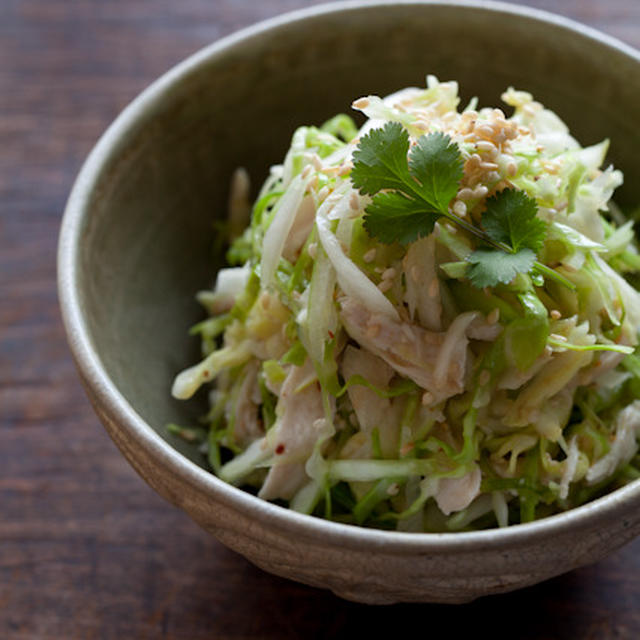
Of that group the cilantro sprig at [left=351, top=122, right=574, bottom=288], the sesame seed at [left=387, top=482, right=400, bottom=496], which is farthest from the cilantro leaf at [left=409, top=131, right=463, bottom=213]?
the sesame seed at [left=387, top=482, right=400, bottom=496]

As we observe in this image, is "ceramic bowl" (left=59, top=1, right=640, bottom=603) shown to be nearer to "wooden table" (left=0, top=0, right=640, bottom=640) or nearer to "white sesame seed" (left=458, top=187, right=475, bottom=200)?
"wooden table" (left=0, top=0, right=640, bottom=640)

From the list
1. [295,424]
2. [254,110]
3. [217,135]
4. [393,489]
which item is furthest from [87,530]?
[254,110]

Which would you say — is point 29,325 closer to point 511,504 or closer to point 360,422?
point 360,422

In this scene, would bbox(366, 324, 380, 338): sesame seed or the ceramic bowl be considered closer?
bbox(366, 324, 380, 338): sesame seed

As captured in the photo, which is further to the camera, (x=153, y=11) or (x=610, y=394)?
(x=153, y=11)

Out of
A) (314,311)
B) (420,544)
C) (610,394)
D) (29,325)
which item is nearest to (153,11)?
(29,325)

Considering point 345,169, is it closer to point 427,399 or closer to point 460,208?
point 460,208

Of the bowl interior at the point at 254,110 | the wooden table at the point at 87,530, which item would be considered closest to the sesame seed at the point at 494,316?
the wooden table at the point at 87,530
